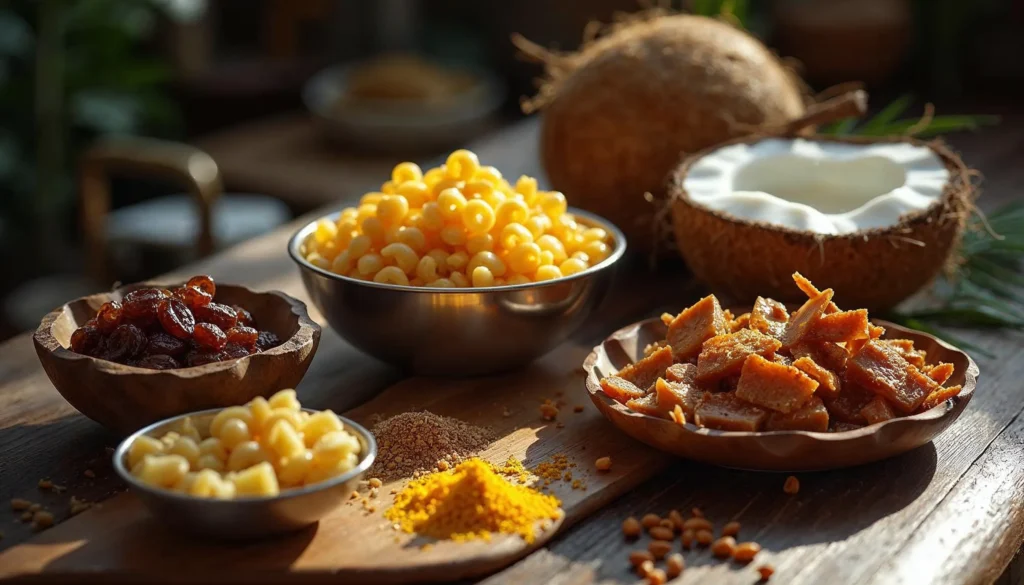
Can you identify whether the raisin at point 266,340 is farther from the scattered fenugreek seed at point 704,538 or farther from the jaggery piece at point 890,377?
the jaggery piece at point 890,377

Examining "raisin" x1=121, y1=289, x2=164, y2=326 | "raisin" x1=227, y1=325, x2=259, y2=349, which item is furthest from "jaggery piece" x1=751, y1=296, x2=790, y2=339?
"raisin" x1=121, y1=289, x2=164, y2=326

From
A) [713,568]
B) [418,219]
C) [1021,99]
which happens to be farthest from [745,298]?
[1021,99]

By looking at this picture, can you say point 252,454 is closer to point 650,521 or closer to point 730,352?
point 650,521

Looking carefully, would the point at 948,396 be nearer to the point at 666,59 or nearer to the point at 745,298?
the point at 745,298

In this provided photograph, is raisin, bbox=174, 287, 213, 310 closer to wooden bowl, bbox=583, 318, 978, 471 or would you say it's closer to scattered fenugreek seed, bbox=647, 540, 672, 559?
wooden bowl, bbox=583, 318, 978, 471

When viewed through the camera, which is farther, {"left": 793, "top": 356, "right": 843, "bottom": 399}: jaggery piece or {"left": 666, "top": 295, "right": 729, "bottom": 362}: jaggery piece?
{"left": 666, "top": 295, "right": 729, "bottom": 362}: jaggery piece
